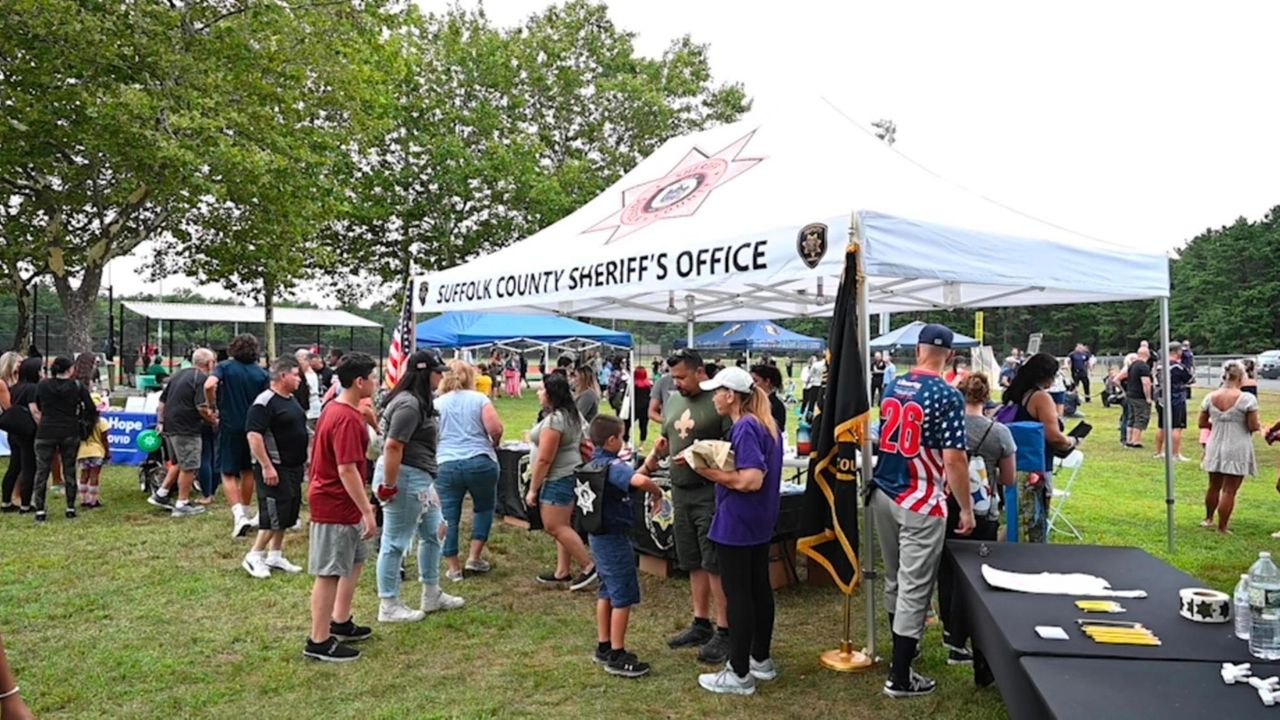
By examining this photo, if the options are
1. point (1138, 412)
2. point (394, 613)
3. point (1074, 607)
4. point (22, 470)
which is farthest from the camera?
point (1138, 412)

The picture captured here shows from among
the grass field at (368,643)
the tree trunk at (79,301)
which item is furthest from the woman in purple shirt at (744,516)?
the tree trunk at (79,301)

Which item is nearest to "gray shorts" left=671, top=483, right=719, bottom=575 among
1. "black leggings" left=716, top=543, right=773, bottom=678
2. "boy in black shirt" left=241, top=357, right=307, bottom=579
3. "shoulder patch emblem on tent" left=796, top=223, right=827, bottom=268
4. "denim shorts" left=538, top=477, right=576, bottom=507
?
"black leggings" left=716, top=543, right=773, bottom=678

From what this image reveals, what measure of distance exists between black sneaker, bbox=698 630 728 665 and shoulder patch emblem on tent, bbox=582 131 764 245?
2.67 metres

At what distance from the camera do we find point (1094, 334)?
200 feet

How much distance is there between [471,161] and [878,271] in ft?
70.9

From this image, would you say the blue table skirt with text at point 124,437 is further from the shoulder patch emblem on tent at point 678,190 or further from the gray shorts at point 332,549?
the gray shorts at point 332,549

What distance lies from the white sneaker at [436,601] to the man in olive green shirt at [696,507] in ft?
5.14

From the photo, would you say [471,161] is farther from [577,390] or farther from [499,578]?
[499,578]

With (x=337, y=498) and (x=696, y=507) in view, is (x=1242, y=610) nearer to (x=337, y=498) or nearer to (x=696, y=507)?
(x=696, y=507)

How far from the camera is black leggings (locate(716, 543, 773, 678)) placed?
404 cm

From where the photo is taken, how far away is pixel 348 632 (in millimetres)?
4852

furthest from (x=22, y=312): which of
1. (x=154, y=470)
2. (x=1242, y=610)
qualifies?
(x=1242, y=610)

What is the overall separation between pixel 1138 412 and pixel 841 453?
452 inches

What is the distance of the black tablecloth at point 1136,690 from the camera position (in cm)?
220
